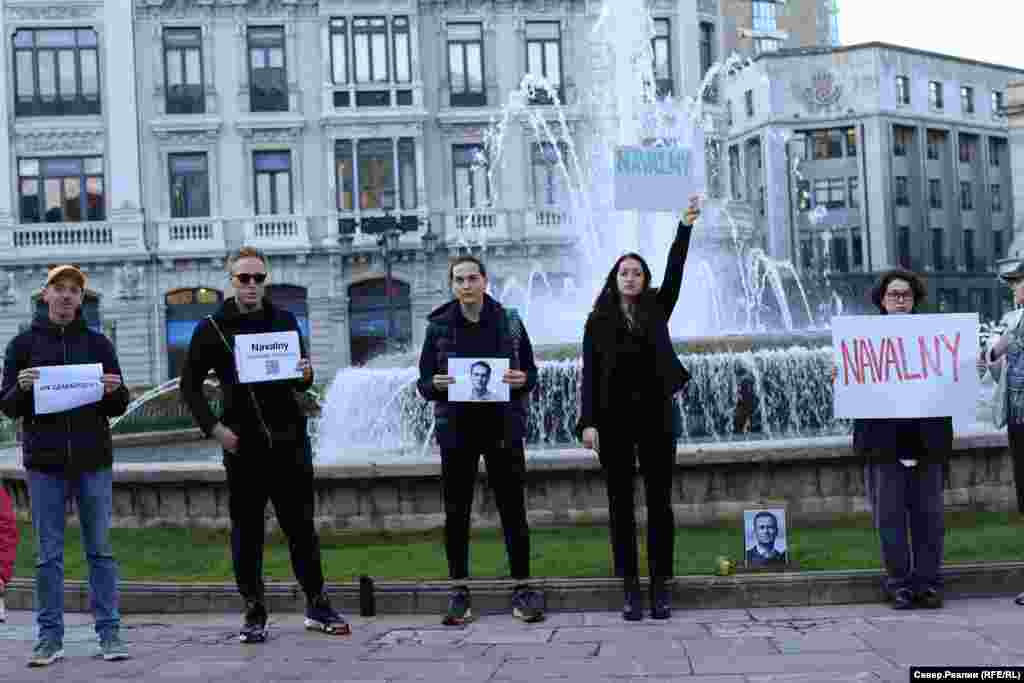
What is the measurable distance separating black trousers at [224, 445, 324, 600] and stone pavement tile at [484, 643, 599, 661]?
119cm

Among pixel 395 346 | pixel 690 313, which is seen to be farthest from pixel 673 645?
pixel 395 346

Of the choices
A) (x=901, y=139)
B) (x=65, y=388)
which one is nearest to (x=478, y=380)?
(x=65, y=388)

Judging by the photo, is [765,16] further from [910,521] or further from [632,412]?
[632,412]

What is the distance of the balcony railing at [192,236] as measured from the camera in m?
40.7

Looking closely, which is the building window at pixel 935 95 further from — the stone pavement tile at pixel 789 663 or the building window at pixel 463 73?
the stone pavement tile at pixel 789 663

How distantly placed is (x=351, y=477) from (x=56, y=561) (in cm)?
334

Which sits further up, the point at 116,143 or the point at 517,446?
the point at 116,143

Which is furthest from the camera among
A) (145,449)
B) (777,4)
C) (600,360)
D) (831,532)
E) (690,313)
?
(777,4)

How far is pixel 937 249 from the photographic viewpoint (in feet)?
247

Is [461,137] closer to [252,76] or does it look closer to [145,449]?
[252,76]

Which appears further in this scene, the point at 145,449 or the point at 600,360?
the point at 145,449

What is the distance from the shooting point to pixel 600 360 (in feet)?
25.5

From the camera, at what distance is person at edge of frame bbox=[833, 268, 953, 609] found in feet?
25.1

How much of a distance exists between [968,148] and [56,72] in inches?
2078
